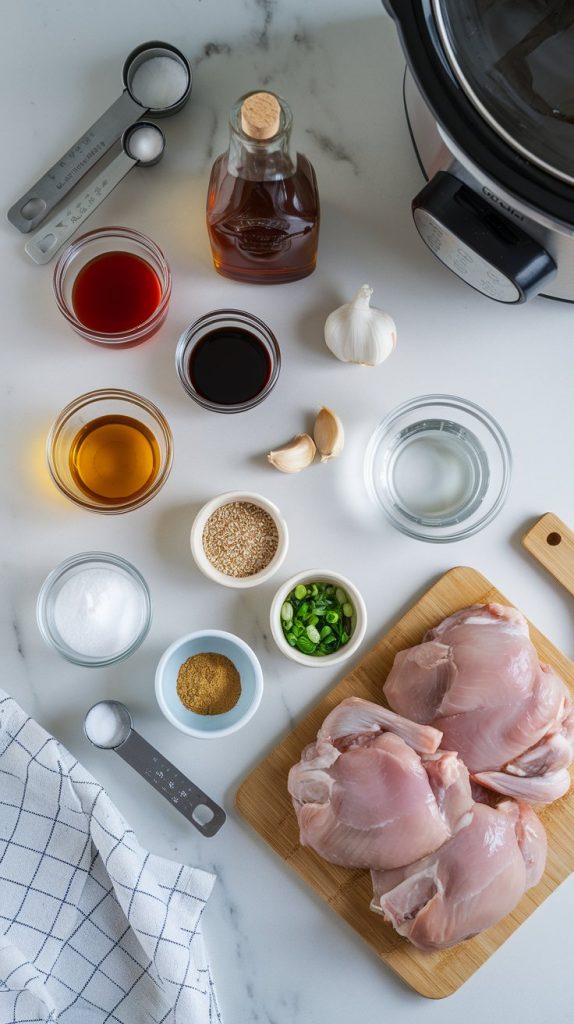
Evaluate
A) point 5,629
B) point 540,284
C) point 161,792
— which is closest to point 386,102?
point 540,284

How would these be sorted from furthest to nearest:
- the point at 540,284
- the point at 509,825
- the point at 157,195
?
the point at 157,195, the point at 509,825, the point at 540,284

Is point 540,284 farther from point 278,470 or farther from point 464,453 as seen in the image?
point 278,470

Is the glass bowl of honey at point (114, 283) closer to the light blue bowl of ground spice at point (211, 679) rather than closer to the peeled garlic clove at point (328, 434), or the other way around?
the peeled garlic clove at point (328, 434)

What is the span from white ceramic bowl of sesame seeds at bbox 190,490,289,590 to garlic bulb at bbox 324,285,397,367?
0.84 feet

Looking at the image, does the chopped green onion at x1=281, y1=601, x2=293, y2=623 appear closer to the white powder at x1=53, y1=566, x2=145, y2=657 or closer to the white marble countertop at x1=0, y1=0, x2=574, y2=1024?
the white marble countertop at x1=0, y1=0, x2=574, y2=1024

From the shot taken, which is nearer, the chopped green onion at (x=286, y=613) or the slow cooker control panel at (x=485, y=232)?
the slow cooker control panel at (x=485, y=232)

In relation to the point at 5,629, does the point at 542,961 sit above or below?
above

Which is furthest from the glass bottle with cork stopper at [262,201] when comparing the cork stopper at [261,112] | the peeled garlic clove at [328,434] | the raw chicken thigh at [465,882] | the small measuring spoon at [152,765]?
the raw chicken thigh at [465,882]

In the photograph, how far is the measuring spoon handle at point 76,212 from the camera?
1.33 metres

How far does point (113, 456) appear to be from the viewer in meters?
1.38

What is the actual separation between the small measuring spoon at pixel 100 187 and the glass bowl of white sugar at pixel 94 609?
468 millimetres

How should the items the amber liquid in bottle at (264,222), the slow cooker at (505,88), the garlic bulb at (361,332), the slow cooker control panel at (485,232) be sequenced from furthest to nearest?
the garlic bulb at (361,332) → the amber liquid in bottle at (264,222) → the slow cooker control panel at (485,232) → the slow cooker at (505,88)

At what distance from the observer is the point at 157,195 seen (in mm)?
1369

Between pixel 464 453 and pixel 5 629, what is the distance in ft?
2.52
